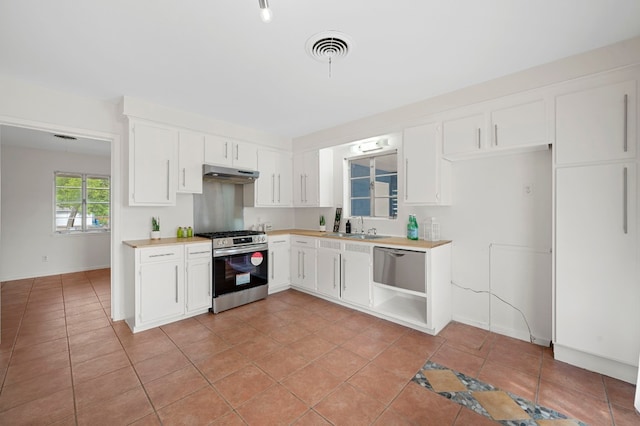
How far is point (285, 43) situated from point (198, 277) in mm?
2832

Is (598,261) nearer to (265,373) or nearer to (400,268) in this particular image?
(400,268)

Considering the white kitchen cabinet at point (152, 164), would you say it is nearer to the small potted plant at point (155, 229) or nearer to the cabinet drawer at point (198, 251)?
the small potted plant at point (155, 229)

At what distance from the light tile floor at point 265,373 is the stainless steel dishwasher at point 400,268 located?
51 centimetres

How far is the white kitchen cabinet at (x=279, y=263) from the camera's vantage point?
4215 mm

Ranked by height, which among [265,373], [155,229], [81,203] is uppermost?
[81,203]

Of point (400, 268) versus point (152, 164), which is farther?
point (152, 164)

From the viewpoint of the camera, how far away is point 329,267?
3.87 m

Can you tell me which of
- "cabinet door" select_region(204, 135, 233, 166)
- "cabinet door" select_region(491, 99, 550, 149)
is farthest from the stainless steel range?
"cabinet door" select_region(491, 99, 550, 149)

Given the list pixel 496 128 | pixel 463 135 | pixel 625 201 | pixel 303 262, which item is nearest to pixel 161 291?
pixel 303 262

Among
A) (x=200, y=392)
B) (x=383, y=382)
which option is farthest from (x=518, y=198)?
(x=200, y=392)

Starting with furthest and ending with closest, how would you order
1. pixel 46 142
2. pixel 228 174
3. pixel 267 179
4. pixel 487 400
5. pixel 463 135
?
1. pixel 46 142
2. pixel 267 179
3. pixel 228 174
4. pixel 463 135
5. pixel 487 400

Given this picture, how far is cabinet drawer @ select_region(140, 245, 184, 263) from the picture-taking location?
301 centimetres

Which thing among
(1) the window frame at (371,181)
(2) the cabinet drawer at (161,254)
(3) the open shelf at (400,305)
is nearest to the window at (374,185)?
(1) the window frame at (371,181)

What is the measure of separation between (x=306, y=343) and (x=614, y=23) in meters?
3.59
